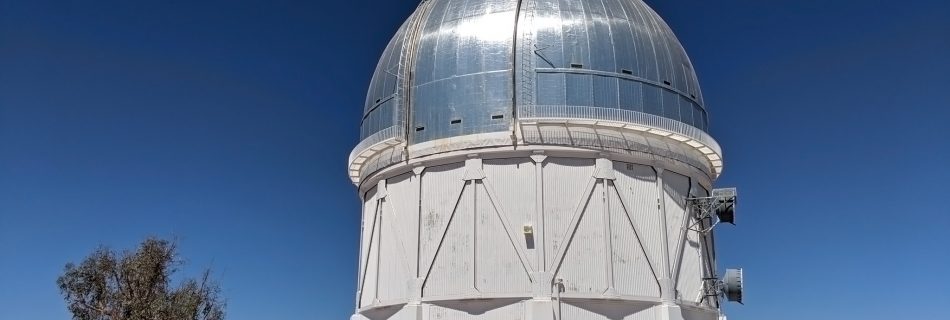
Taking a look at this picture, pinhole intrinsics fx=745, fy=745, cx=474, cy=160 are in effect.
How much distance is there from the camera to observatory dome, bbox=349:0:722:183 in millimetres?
27156

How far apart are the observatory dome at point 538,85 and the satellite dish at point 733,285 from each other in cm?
436

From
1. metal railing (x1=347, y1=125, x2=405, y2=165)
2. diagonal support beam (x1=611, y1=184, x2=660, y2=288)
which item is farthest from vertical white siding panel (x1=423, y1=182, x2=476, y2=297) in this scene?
diagonal support beam (x1=611, y1=184, x2=660, y2=288)

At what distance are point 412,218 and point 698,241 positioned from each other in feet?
36.7

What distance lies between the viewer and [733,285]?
28703mm

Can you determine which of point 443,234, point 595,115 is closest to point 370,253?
point 443,234

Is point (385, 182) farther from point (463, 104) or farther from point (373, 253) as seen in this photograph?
point (463, 104)

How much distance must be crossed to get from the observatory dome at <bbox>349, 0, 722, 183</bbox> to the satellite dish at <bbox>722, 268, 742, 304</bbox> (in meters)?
4.36

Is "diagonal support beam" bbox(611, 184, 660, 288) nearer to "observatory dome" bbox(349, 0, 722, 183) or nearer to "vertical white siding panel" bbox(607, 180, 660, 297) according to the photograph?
"vertical white siding panel" bbox(607, 180, 660, 297)

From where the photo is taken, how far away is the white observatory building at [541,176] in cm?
2586

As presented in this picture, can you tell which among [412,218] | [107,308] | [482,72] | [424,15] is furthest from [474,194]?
[107,308]

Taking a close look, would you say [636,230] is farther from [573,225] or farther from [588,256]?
[573,225]

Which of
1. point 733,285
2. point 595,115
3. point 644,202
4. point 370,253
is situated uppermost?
point 595,115

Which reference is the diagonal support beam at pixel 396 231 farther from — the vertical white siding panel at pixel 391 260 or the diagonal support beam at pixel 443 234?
the diagonal support beam at pixel 443 234

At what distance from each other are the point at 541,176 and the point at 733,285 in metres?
8.98
